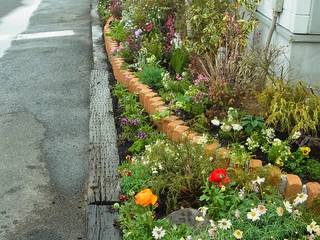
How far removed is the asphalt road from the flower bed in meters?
0.58

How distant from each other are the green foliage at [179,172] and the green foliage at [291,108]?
77cm

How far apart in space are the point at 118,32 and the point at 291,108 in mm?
4944

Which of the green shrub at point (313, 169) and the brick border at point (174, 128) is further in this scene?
the green shrub at point (313, 169)

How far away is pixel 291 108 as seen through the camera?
12.4 feet

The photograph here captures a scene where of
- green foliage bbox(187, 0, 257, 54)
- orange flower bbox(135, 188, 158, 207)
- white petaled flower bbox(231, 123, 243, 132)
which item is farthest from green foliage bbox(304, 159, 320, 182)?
green foliage bbox(187, 0, 257, 54)

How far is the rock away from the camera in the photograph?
3.07 meters

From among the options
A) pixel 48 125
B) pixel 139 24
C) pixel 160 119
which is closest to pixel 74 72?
pixel 139 24

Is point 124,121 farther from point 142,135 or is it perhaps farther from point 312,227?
point 312,227

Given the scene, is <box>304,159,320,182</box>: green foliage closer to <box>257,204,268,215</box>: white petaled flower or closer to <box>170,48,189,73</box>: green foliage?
<box>257,204,268,215</box>: white petaled flower

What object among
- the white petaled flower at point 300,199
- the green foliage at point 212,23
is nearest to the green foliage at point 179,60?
the green foliage at point 212,23

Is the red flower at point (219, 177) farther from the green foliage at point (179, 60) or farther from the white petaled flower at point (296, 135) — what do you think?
the green foliage at point (179, 60)

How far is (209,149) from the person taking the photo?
3.68 m

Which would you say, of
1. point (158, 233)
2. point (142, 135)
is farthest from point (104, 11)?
point (158, 233)

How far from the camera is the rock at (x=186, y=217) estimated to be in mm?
3070
